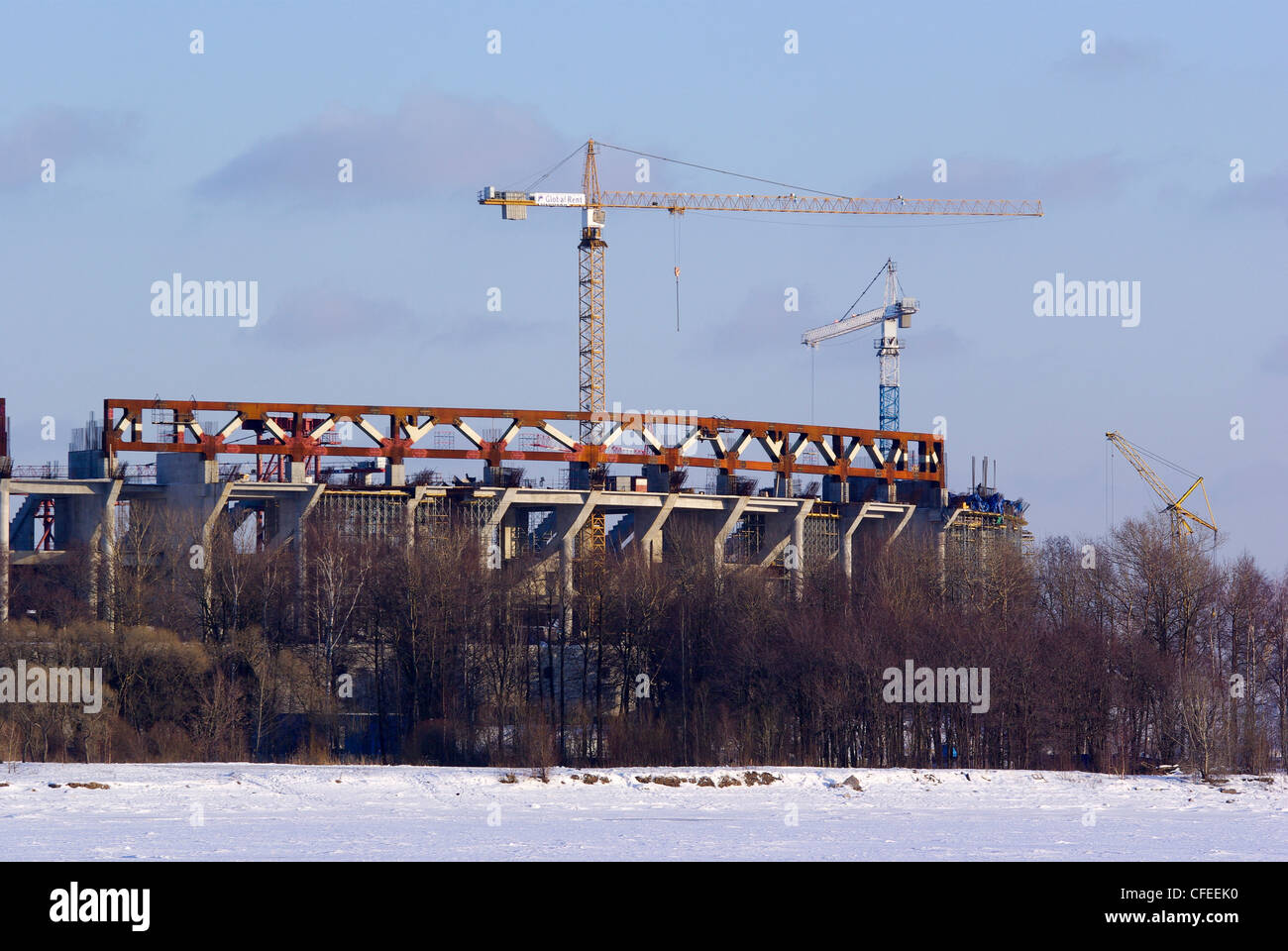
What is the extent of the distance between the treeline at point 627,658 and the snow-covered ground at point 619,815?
817 cm

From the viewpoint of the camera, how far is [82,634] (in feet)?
196

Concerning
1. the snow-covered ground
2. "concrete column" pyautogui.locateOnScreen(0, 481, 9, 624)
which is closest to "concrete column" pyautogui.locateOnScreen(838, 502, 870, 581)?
the snow-covered ground

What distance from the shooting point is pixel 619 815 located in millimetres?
36688

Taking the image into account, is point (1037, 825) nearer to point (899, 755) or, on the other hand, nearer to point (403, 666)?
point (899, 755)

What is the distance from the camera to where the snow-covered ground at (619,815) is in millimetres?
30203

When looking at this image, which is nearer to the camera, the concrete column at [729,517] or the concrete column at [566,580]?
the concrete column at [566,580]

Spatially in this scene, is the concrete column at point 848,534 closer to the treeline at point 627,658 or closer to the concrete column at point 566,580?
the treeline at point 627,658

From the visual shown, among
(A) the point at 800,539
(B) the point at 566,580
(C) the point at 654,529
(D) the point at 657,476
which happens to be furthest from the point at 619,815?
(A) the point at 800,539

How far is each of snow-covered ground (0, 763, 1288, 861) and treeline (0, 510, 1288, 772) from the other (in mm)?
8173

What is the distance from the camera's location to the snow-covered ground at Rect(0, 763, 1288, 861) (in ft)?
99.1

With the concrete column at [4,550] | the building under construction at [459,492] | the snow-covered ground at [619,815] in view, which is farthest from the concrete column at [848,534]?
the concrete column at [4,550]

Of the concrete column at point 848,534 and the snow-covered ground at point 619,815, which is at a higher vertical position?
the concrete column at point 848,534
